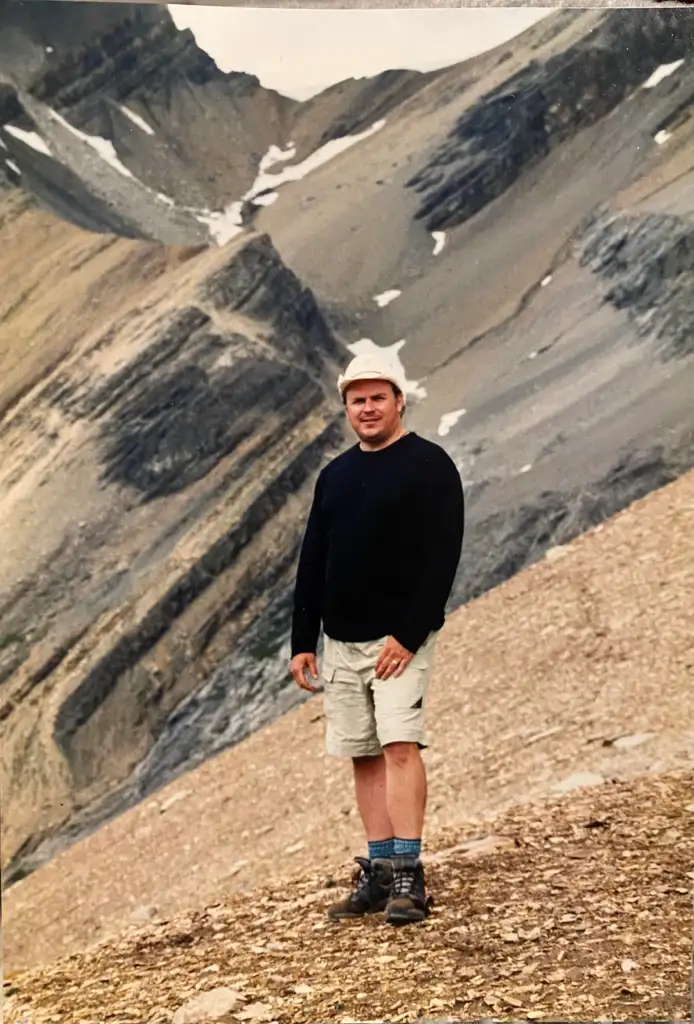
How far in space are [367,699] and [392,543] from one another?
0.50 meters

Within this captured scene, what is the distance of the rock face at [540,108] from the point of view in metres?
3.89

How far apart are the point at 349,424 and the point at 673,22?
5.58 feet

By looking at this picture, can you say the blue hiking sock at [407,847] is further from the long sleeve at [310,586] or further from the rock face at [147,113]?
the rock face at [147,113]

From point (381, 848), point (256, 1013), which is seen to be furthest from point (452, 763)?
point (256, 1013)

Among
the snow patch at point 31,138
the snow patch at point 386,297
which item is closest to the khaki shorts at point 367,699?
the snow patch at point 386,297

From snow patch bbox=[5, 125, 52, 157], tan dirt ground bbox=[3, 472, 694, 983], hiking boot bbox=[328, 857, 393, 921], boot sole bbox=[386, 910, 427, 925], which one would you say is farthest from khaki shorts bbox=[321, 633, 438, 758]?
snow patch bbox=[5, 125, 52, 157]

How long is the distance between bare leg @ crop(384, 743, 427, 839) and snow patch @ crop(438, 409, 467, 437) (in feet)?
3.43

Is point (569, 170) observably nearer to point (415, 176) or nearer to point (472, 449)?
point (415, 176)

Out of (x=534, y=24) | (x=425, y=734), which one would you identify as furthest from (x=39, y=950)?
(x=534, y=24)

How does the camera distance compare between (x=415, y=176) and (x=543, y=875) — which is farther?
(x=415, y=176)

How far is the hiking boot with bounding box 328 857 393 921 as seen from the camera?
12.2ft

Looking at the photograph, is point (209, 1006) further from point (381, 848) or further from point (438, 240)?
point (438, 240)

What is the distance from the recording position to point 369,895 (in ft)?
12.2

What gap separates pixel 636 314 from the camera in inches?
158
